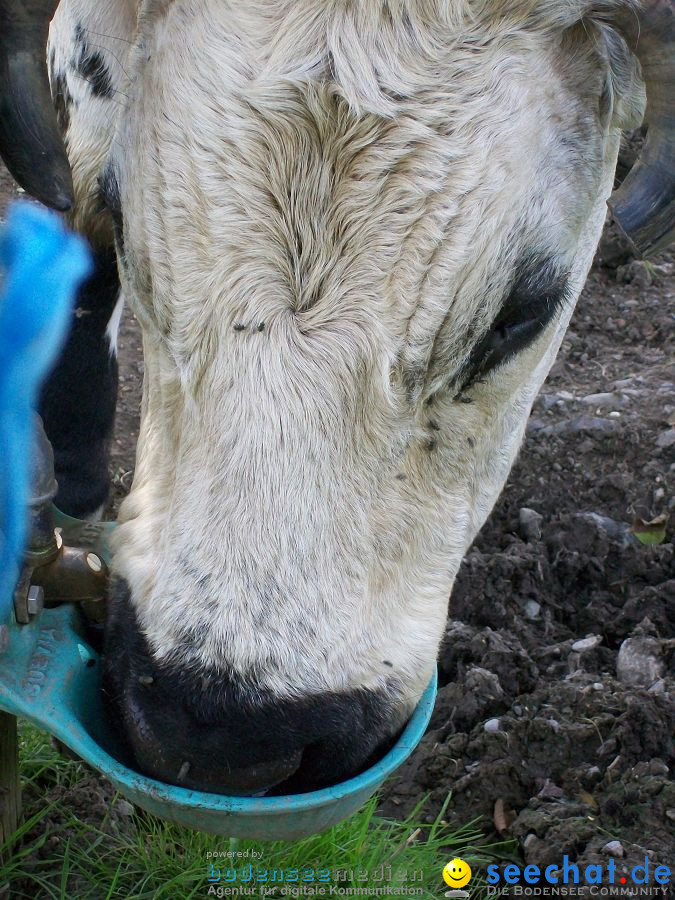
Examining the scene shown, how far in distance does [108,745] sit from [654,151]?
1.41m

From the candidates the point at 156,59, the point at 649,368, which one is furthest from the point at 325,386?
the point at 649,368

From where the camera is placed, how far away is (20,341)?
184 cm

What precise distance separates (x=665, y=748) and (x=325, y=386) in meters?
1.56

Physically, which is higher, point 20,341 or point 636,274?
point 20,341

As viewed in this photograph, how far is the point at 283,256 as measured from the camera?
185 cm

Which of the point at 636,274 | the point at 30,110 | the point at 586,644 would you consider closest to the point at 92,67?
the point at 30,110

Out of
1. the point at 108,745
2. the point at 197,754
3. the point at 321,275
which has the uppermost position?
the point at 321,275

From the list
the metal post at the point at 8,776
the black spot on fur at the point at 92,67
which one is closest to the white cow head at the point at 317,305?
the metal post at the point at 8,776

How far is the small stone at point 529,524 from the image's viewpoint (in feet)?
11.7

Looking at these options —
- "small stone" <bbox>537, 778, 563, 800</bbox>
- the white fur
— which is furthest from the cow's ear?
"small stone" <bbox>537, 778, 563, 800</bbox>

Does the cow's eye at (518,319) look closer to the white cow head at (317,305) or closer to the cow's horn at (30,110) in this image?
the white cow head at (317,305)

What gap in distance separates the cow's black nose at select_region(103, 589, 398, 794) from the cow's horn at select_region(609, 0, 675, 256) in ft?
3.11

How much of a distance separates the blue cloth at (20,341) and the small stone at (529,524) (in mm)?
2085

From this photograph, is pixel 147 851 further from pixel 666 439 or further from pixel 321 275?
pixel 666 439
